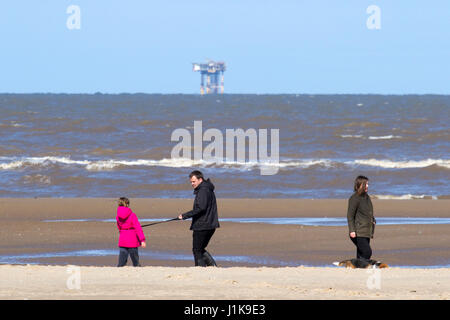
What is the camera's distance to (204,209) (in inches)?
Answer: 394

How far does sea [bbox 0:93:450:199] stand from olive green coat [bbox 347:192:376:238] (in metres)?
11.9

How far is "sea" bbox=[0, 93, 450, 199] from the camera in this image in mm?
24109

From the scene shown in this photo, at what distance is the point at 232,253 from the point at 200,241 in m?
2.74

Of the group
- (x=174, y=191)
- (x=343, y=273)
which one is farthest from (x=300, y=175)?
(x=343, y=273)

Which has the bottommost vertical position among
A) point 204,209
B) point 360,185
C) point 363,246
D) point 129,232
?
point 363,246

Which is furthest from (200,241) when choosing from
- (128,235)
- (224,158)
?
(224,158)

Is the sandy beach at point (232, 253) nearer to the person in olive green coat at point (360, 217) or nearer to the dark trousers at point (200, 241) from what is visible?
the dark trousers at point (200, 241)

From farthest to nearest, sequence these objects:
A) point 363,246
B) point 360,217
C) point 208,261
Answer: point 208,261
point 363,246
point 360,217

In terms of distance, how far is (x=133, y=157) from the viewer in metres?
34.5

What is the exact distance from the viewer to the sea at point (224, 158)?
24109mm

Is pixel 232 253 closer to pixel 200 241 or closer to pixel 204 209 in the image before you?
pixel 200 241

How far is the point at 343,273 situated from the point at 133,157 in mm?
25201

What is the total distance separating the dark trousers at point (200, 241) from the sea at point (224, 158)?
11996 millimetres

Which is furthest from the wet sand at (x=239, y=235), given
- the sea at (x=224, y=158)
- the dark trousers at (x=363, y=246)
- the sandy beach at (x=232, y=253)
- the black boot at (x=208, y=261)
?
the sea at (x=224, y=158)
